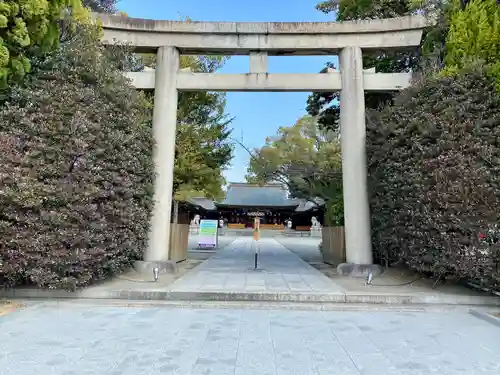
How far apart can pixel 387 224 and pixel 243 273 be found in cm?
376

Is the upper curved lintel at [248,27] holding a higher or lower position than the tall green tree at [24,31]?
higher

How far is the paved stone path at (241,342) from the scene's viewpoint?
3625mm

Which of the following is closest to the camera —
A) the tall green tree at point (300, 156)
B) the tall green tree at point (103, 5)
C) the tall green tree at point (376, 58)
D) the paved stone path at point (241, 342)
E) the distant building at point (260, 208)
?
the paved stone path at point (241, 342)

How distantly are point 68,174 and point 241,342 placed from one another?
4306mm

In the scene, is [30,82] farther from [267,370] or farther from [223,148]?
[223,148]

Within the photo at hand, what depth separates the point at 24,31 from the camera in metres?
6.04

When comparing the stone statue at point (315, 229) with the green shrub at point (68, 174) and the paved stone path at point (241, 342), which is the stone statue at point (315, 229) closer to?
the green shrub at point (68, 174)

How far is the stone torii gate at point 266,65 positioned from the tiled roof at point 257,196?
29659 mm

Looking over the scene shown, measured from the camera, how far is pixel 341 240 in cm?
1083

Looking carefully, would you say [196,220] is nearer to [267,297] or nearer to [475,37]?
[267,297]

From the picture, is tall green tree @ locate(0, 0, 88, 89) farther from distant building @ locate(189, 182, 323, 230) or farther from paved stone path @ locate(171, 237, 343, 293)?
distant building @ locate(189, 182, 323, 230)

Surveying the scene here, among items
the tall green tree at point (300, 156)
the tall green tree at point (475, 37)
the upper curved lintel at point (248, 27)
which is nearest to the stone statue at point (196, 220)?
the tall green tree at point (300, 156)

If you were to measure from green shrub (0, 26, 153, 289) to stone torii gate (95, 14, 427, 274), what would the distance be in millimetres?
1770

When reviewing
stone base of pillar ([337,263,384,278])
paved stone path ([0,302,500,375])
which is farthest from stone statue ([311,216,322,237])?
paved stone path ([0,302,500,375])
